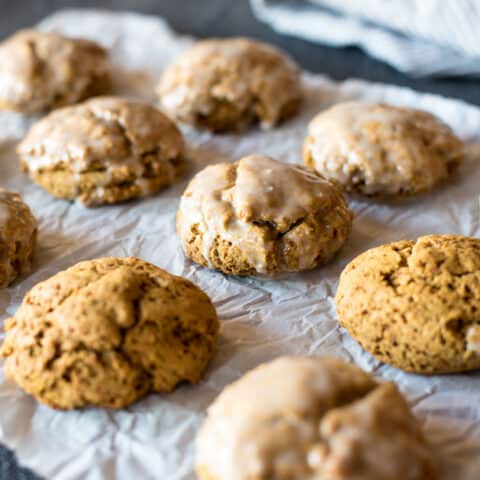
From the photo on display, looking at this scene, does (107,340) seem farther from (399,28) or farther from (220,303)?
(399,28)

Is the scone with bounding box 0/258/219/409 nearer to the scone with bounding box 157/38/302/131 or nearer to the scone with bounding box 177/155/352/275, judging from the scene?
the scone with bounding box 177/155/352/275

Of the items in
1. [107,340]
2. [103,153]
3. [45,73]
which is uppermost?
[45,73]

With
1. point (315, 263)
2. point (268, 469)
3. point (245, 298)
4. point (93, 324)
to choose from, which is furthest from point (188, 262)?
point (268, 469)

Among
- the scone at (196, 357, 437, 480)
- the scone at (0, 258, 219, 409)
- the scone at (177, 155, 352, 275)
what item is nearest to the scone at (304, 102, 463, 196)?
Result: the scone at (177, 155, 352, 275)

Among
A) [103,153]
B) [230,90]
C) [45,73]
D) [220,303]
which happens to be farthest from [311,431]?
[45,73]

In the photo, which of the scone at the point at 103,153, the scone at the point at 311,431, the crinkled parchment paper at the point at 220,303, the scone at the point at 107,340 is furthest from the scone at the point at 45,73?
the scone at the point at 311,431

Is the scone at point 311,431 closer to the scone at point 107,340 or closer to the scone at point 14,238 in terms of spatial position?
the scone at point 107,340
